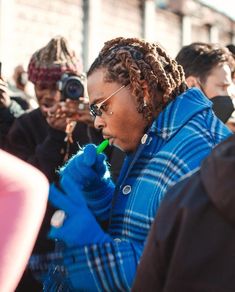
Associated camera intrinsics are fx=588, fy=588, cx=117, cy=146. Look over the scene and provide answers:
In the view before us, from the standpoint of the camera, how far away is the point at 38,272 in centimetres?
161

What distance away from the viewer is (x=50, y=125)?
8.58 feet

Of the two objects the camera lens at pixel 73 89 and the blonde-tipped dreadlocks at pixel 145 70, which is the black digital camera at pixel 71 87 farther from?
the blonde-tipped dreadlocks at pixel 145 70

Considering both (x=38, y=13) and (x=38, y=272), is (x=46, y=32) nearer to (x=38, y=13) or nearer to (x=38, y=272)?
(x=38, y=13)

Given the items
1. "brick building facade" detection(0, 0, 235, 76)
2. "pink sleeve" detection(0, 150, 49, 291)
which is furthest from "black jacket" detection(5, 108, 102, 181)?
"brick building facade" detection(0, 0, 235, 76)

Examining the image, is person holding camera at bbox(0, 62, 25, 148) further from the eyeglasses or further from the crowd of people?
the eyeglasses

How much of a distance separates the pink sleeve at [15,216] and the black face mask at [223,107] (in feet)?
4.82

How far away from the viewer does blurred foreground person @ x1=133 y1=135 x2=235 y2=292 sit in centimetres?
93

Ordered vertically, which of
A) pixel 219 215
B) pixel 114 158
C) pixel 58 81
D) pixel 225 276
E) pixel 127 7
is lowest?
pixel 127 7

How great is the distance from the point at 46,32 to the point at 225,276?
806cm

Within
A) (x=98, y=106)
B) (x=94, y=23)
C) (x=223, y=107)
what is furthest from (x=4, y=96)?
(x=94, y=23)

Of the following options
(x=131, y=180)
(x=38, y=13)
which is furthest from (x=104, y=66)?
(x=38, y=13)

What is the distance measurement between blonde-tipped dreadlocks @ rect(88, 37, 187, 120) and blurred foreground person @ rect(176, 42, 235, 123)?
789 millimetres

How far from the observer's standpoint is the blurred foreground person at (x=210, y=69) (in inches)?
103

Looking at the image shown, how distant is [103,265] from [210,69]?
1.41 metres
